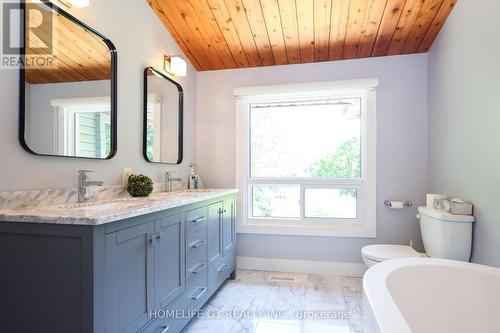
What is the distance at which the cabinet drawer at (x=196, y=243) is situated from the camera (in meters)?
1.86

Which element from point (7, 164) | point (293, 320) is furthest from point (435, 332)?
point (7, 164)

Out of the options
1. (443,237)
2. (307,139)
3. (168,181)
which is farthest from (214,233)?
(443,237)

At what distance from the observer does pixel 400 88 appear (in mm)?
2693

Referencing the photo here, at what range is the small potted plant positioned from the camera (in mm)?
1944

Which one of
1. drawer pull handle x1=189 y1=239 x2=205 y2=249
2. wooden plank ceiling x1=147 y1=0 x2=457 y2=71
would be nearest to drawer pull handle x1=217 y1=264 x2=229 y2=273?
drawer pull handle x1=189 y1=239 x2=205 y2=249

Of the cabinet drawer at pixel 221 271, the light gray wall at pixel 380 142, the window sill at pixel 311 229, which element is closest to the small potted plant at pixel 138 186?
the cabinet drawer at pixel 221 271

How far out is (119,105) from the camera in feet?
6.41

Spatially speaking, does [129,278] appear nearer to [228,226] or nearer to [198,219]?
[198,219]

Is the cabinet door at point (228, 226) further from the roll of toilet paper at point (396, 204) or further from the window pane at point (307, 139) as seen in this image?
the roll of toilet paper at point (396, 204)

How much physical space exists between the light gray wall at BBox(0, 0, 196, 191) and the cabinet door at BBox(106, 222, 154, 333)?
1.88ft

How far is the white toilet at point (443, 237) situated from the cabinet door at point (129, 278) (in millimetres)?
1676

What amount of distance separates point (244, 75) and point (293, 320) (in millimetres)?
2379

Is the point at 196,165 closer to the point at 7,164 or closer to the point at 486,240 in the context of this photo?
the point at 7,164

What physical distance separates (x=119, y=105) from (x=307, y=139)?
1.86m
